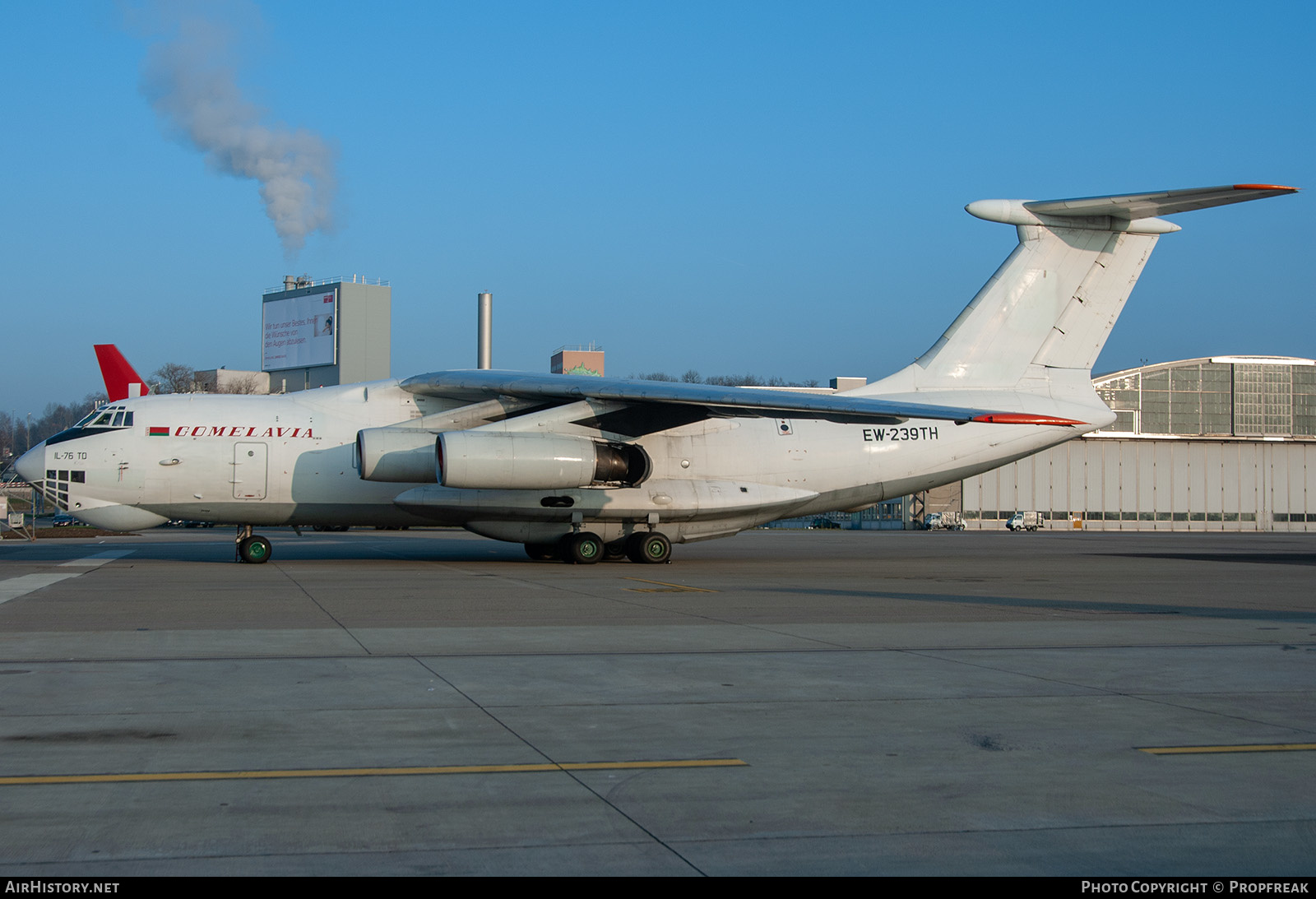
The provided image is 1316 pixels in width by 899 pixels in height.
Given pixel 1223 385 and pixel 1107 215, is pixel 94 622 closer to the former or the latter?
pixel 1107 215

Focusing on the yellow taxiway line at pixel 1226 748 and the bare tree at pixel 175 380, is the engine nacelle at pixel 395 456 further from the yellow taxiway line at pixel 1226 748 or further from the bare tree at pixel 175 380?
the bare tree at pixel 175 380

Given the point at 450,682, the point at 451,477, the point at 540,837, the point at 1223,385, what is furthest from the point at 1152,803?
the point at 1223,385

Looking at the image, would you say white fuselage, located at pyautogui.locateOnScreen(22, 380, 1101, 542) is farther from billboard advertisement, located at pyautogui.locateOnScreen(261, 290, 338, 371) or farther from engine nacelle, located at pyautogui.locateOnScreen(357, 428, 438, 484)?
billboard advertisement, located at pyautogui.locateOnScreen(261, 290, 338, 371)

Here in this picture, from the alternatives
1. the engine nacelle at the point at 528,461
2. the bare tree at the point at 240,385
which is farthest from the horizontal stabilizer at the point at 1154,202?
the bare tree at the point at 240,385

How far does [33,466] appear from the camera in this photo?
17.8 metres

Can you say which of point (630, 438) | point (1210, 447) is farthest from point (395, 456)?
point (1210, 447)

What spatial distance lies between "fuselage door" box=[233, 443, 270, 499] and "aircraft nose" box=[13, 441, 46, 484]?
2.97 metres

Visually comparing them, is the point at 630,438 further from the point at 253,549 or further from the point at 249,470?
the point at 253,549

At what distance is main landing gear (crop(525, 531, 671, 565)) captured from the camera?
1933cm

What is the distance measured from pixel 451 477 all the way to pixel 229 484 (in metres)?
4.15

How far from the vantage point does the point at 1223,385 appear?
58.8 meters

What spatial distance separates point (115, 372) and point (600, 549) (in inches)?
1460

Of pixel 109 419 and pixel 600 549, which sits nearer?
pixel 109 419

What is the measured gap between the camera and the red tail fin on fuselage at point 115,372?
47.0 metres
